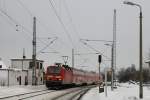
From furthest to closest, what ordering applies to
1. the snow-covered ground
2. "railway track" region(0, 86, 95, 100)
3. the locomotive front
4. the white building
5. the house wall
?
1. the house wall
2. the white building
3. the locomotive front
4. "railway track" region(0, 86, 95, 100)
5. the snow-covered ground

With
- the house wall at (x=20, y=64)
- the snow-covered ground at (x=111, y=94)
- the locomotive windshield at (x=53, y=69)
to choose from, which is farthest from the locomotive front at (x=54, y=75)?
the house wall at (x=20, y=64)

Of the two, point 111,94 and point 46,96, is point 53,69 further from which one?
point 46,96

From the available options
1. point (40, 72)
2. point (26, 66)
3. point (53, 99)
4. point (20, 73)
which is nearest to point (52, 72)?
point (53, 99)

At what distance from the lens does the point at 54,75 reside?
5406 centimetres

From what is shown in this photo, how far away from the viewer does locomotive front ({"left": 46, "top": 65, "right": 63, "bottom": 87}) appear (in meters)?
53.6

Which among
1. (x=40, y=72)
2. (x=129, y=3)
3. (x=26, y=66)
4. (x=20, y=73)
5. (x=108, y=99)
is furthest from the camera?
(x=26, y=66)

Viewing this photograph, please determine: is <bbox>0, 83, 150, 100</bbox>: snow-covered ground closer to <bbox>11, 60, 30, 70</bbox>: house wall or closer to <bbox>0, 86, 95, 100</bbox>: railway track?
<bbox>0, 86, 95, 100</bbox>: railway track

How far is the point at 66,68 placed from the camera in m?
57.2

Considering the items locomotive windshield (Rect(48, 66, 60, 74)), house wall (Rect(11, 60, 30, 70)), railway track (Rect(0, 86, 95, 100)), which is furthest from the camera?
house wall (Rect(11, 60, 30, 70))

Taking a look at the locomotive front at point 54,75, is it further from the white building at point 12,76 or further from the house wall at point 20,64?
the house wall at point 20,64

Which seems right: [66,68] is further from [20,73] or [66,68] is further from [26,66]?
[26,66]

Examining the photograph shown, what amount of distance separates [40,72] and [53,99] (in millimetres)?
71570

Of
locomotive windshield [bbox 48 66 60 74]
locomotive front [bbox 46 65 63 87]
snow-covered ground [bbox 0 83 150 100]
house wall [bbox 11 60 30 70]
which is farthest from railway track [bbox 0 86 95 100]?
house wall [bbox 11 60 30 70]

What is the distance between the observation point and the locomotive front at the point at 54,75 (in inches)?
2111
